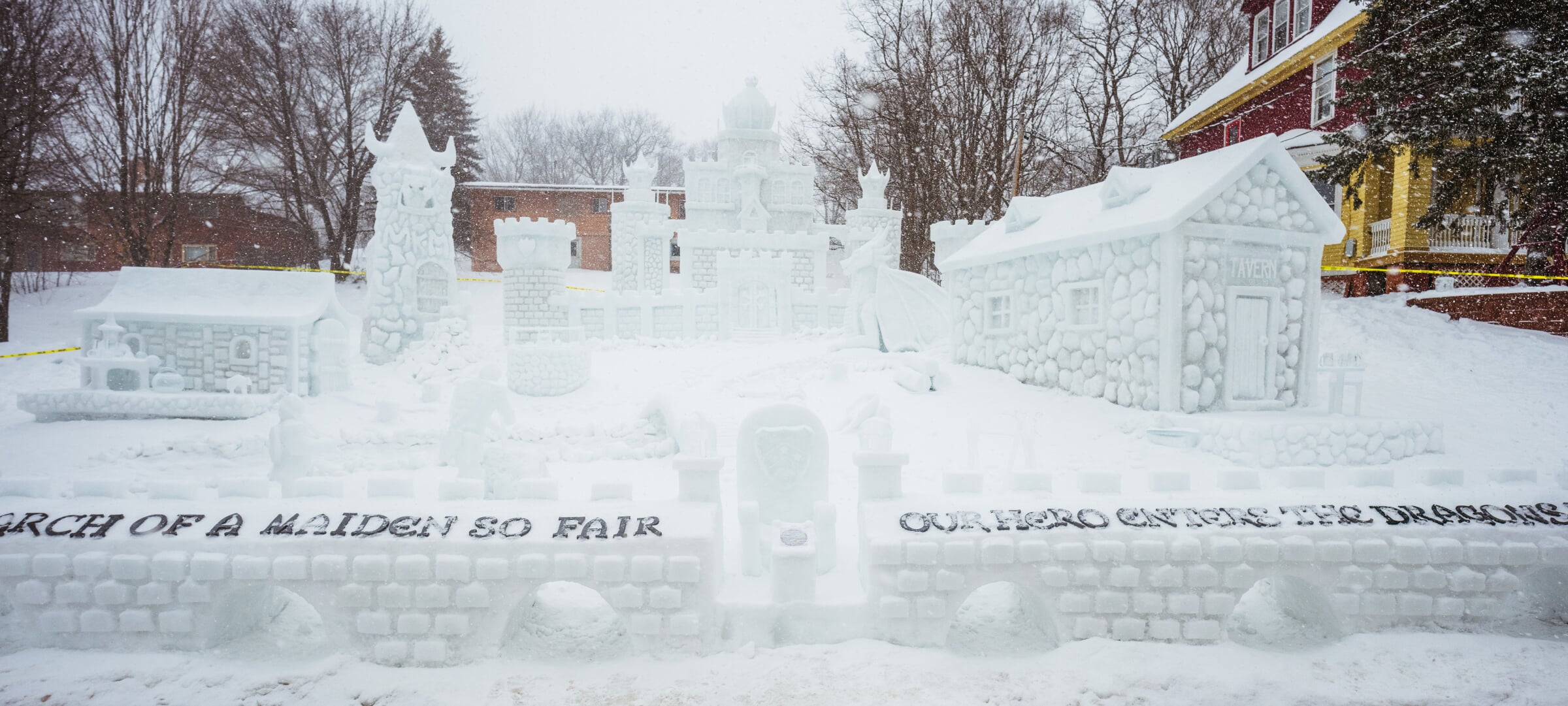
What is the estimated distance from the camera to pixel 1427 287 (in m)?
14.8

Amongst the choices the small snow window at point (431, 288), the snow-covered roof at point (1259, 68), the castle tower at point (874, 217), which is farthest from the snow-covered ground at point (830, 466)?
the snow-covered roof at point (1259, 68)

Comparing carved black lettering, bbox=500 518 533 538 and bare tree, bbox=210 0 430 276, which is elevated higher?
bare tree, bbox=210 0 430 276

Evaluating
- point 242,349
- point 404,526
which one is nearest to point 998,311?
point 404,526

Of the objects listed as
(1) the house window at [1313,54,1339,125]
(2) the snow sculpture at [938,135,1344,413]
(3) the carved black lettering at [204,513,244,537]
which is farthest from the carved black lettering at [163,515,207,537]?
(1) the house window at [1313,54,1339,125]

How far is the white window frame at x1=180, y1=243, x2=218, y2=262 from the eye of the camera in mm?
20594

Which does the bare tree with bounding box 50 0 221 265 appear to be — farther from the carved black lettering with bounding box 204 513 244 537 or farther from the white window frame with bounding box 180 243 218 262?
the carved black lettering with bounding box 204 513 244 537

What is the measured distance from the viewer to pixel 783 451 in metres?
5.43

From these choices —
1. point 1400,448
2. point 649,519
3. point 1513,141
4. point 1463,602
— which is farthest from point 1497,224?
point 649,519

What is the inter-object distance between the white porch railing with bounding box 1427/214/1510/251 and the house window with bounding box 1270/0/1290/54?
19.6 ft

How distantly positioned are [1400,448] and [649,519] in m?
8.49

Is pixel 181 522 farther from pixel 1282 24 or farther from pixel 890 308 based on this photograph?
pixel 1282 24

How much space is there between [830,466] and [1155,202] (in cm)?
501

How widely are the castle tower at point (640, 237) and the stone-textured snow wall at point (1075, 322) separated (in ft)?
40.7

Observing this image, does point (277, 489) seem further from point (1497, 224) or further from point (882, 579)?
point (1497, 224)
